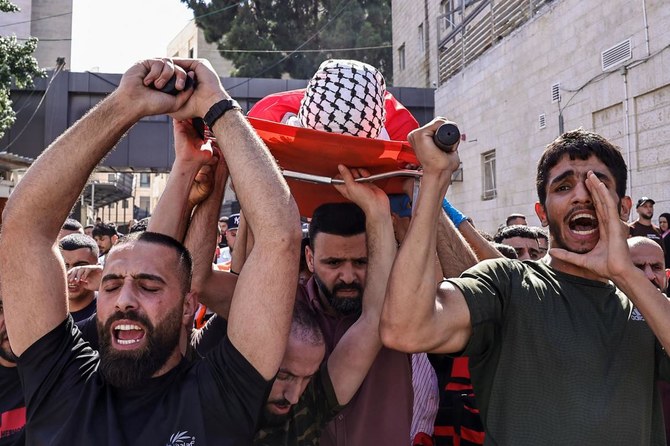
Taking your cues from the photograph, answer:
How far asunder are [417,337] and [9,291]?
1.24 meters

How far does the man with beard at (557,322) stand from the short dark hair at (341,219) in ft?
2.53

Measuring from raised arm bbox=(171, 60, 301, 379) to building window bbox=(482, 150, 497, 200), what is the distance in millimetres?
11270

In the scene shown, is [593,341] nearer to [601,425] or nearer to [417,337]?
[601,425]

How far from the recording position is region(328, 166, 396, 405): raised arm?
2217 millimetres

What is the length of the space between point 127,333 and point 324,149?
88 cm

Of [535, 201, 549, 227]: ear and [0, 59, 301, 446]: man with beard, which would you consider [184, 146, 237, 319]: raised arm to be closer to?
[0, 59, 301, 446]: man with beard

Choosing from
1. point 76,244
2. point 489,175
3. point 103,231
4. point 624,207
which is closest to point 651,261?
point 624,207

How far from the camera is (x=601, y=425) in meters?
1.81

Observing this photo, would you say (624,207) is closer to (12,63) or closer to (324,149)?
(324,149)

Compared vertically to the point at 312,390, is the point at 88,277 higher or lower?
higher

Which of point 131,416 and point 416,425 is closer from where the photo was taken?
point 131,416

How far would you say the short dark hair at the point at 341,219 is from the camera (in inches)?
108

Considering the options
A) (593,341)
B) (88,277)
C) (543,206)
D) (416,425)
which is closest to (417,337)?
(593,341)

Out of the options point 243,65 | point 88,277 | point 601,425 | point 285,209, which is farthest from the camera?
point 243,65
